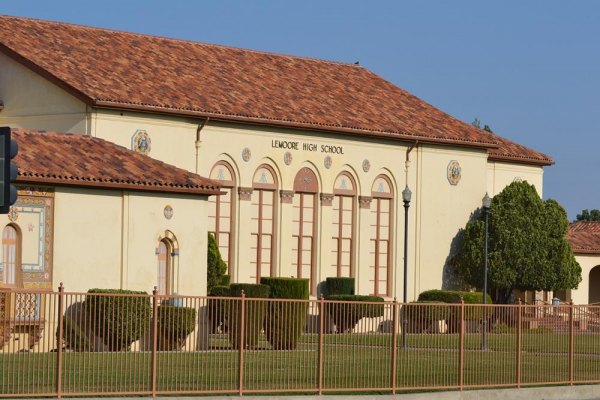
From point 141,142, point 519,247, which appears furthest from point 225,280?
point 519,247

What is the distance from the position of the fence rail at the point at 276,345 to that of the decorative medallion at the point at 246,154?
69.7ft

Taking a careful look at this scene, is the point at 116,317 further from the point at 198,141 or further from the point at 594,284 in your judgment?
the point at 594,284

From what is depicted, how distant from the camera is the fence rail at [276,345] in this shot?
24.8m

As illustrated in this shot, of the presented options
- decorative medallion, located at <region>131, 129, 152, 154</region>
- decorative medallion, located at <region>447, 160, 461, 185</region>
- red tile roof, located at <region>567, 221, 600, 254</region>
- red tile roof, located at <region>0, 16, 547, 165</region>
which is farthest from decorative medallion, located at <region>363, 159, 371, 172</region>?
red tile roof, located at <region>567, 221, 600, 254</region>

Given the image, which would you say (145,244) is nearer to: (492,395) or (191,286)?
(191,286)

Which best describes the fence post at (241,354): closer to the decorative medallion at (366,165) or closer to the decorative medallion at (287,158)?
the decorative medallion at (287,158)

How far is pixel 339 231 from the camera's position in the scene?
5631 cm

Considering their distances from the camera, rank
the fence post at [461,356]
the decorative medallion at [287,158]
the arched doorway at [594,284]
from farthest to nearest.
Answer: the arched doorway at [594,284] → the decorative medallion at [287,158] → the fence post at [461,356]

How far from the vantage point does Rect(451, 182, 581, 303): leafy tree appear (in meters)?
59.4

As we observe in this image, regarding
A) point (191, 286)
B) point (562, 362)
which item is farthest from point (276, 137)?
point (562, 362)

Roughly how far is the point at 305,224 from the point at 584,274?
73.3 feet

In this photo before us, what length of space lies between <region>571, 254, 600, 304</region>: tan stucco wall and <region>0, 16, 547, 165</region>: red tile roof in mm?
13969

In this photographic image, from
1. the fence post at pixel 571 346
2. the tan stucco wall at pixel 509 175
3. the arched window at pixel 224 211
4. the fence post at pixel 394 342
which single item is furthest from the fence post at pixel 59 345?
the tan stucco wall at pixel 509 175

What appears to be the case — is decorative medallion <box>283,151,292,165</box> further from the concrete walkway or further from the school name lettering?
the concrete walkway
